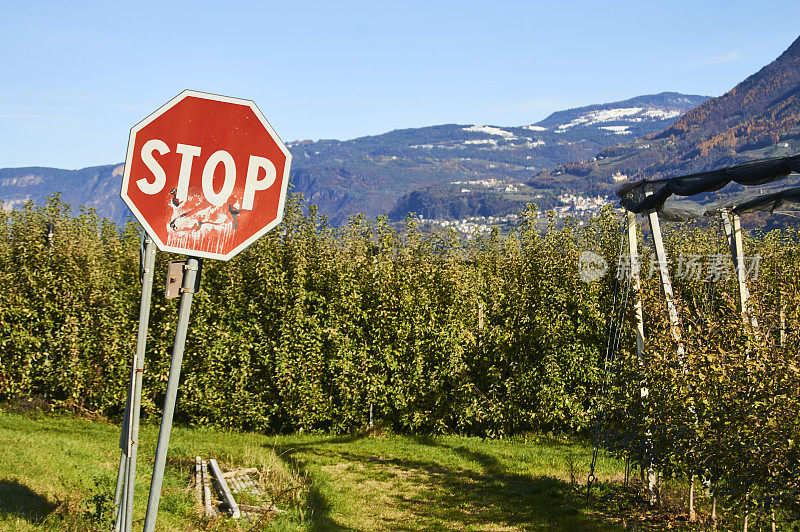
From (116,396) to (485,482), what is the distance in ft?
33.7

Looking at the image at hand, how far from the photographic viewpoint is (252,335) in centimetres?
1659

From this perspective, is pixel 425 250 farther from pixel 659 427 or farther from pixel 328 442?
pixel 659 427

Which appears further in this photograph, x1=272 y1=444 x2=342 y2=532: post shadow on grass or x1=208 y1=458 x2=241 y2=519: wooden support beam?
x1=272 y1=444 x2=342 y2=532: post shadow on grass

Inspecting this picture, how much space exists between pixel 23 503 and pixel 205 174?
5.58m

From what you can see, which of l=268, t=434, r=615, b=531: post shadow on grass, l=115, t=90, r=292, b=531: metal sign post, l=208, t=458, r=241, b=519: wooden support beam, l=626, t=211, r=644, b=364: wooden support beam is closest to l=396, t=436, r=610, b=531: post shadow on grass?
l=268, t=434, r=615, b=531: post shadow on grass

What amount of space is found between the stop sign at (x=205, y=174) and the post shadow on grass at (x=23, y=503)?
14.7 feet

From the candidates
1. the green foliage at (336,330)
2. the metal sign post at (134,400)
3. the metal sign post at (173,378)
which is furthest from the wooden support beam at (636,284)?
the metal sign post at (173,378)

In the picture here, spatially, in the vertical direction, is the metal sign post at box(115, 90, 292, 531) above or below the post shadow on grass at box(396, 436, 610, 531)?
above

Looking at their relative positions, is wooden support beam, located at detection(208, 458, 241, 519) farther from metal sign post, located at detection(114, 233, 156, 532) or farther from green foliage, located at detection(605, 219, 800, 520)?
green foliage, located at detection(605, 219, 800, 520)

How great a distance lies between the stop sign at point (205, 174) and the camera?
3160 mm

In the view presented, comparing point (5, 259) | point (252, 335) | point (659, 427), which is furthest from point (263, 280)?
point (659, 427)

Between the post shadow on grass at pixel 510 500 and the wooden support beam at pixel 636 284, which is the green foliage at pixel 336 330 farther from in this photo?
the wooden support beam at pixel 636 284

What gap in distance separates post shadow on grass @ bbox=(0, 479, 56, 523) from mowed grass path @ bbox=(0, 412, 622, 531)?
1cm

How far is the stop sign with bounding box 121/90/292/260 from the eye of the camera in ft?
10.4
